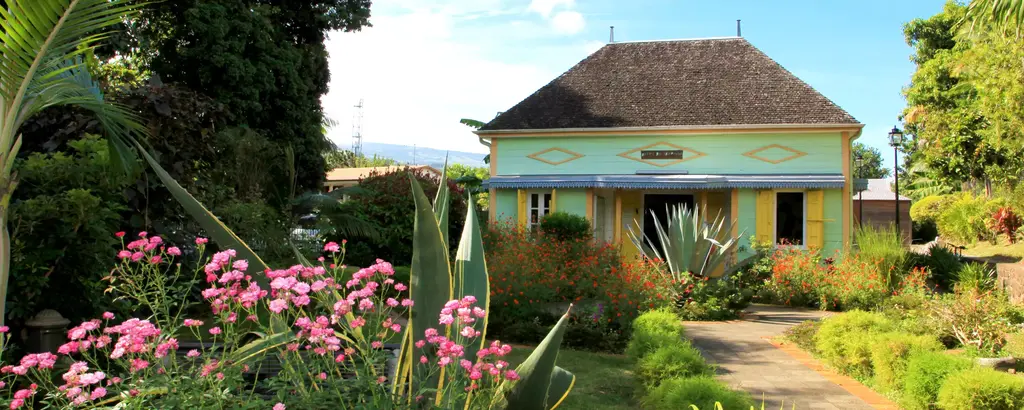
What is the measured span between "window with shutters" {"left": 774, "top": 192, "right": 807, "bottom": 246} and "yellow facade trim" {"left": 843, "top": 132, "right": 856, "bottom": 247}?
2.68 ft

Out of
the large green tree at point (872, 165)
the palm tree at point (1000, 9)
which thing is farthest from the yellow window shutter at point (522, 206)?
the large green tree at point (872, 165)

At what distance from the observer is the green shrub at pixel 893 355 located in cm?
557

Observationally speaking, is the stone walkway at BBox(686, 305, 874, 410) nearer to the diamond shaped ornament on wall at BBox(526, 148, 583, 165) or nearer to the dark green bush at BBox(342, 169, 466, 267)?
the dark green bush at BBox(342, 169, 466, 267)

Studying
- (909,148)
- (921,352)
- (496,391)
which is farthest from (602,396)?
(909,148)

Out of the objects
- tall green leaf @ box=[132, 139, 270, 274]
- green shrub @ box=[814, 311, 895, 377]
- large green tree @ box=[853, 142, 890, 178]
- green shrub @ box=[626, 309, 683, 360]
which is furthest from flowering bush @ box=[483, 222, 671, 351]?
large green tree @ box=[853, 142, 890, 178]

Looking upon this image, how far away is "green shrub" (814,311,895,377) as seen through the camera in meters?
6.18

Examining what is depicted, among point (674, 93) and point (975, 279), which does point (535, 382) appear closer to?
point (975, 279)

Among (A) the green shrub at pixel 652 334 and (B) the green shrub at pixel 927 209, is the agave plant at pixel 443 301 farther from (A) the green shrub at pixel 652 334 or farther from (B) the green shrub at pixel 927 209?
(B) the green shrub at pixel 927 209

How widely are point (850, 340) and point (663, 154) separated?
31.7ft

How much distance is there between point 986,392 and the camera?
454 centimetres

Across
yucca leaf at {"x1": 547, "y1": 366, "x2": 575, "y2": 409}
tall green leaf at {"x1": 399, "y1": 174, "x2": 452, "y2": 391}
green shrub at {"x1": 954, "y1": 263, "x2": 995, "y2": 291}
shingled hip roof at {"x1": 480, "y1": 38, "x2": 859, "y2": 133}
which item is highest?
shingled hip roof at {"x1": 480, "y1": 38, "x2": 859, "y2": 133}

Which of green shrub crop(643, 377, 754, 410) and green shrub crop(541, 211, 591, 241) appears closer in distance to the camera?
green shrub crop(643, 377, 754, 410)

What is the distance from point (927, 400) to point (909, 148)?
37036 mm

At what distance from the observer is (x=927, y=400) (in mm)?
4953
